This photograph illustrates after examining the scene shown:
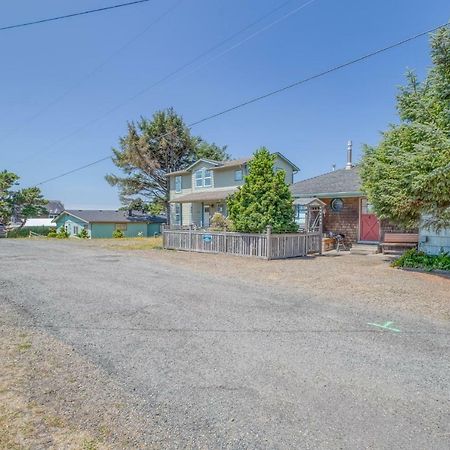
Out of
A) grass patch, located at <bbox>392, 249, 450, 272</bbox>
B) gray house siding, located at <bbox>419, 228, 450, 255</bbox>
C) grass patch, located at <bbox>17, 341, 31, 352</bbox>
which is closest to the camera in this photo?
grass patch, located at <bbox>17, 341, 31, 352</bbox>

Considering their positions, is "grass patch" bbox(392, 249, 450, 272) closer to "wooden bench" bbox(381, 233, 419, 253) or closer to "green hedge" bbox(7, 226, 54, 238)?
"wooden bench" bbox(381, 233, 419, 253)

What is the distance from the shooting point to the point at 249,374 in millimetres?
3652

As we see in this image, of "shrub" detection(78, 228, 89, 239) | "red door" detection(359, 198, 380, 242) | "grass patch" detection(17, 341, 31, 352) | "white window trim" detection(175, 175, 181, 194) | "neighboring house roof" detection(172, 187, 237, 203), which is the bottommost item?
"grass patch" detection(17, 341, 31, 352)

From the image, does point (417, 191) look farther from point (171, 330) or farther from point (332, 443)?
point (332, 443)

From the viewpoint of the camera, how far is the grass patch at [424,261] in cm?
1088

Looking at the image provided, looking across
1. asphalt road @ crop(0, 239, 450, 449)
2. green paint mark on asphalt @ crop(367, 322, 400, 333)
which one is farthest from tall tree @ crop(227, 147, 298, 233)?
green paint mark on asphalt @ crop(367, 322, 400, 333)

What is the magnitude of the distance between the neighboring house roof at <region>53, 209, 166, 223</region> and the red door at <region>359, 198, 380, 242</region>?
109 feet

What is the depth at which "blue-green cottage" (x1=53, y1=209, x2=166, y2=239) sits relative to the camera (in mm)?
41812

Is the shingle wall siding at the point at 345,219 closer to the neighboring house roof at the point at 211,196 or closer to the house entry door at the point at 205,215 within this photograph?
the neighboring house roof at the point at 211,196

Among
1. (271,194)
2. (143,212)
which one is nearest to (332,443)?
(271,194)

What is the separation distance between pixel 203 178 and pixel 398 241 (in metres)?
18.0

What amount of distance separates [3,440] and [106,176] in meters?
42.1

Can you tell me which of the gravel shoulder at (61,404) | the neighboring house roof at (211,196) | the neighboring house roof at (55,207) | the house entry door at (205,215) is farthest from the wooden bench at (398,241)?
the neighboring house roof at (55,207)

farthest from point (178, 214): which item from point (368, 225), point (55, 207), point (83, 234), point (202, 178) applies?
point (55, 207)
